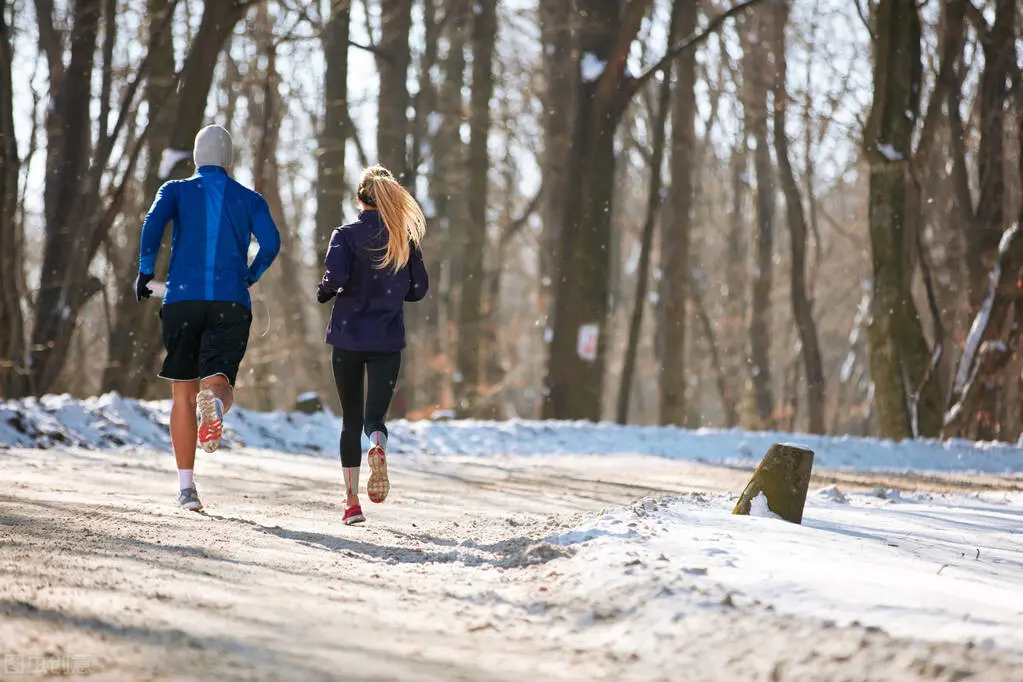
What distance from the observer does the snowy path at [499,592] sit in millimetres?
3859

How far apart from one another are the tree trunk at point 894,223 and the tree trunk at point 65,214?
397 inches

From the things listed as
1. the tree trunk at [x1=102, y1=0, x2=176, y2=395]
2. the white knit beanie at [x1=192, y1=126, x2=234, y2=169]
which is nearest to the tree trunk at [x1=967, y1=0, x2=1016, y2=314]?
the tree trunk at [x1=102, y1=0, x2=176, y2=395]

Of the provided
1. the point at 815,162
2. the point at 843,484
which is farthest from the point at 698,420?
the point at 843,484

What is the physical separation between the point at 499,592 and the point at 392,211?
2.78 meters

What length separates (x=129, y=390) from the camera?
16.4 meters

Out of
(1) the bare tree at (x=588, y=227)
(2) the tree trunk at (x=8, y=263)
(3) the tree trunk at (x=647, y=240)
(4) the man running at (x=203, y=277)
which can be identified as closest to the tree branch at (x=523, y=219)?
(3) the tree trunk at (x=647, y=240)

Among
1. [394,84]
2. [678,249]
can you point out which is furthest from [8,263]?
[678,249]

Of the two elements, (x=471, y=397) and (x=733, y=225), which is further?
(x=733, y=225)

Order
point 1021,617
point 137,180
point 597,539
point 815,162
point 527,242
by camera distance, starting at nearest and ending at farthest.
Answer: point 1021,617, point 597,539, point 137,180, point 815,162, point 527,242

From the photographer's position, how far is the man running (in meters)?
7.18

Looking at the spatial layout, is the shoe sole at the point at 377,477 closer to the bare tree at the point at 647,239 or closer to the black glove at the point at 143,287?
the black glove at the point at 143,287

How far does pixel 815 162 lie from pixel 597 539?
28194 millimetres

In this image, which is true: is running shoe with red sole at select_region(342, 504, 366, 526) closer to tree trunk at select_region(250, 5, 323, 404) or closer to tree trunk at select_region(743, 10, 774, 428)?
tree trunk at select_region(250, 5, 323, 404)

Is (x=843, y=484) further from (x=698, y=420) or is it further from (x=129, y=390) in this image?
(x=698, y=420)
